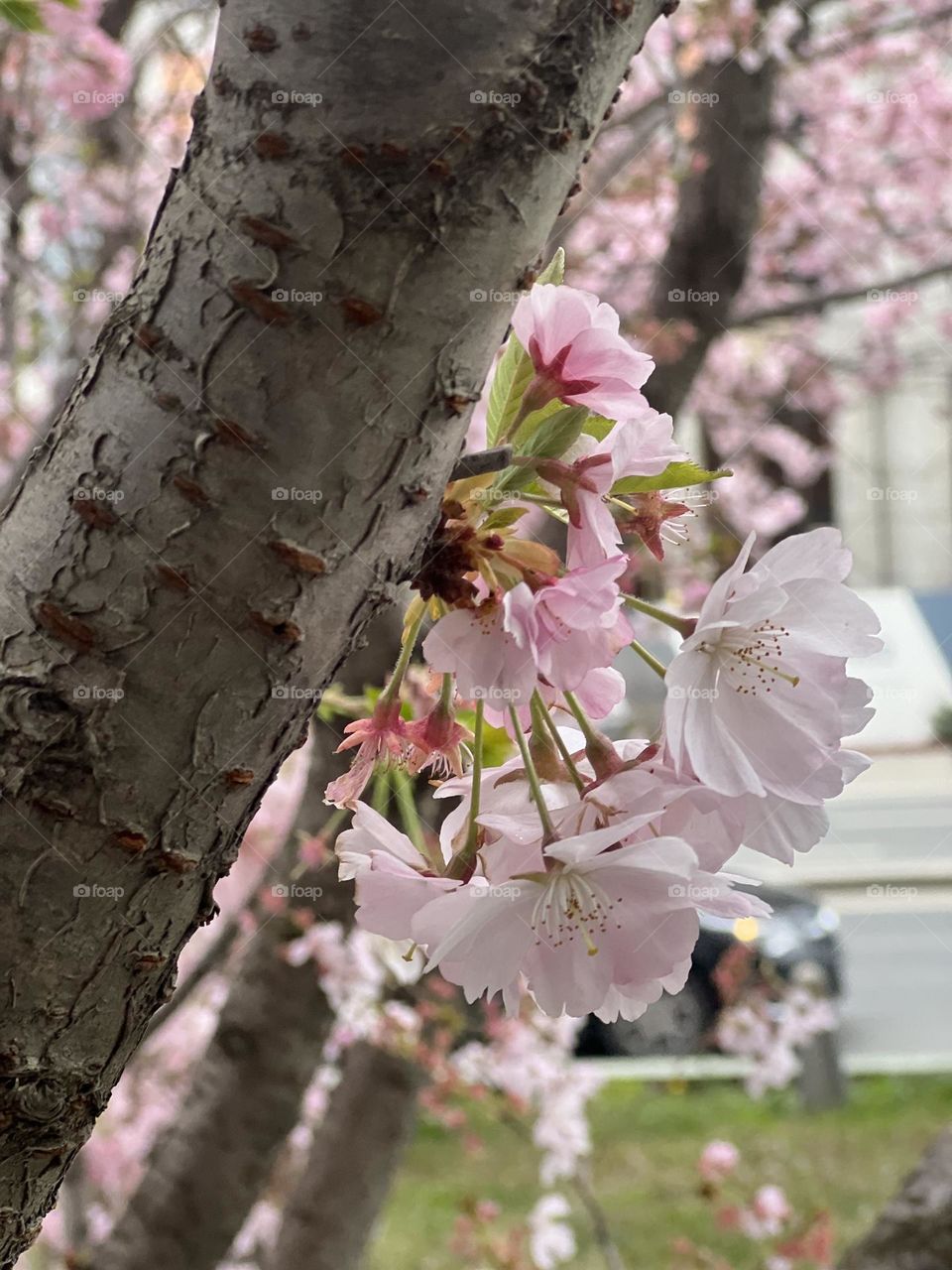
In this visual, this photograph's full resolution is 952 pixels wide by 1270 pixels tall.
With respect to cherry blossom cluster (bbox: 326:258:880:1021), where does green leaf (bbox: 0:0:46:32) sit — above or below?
above

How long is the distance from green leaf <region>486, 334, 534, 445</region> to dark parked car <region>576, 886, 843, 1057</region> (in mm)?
4837

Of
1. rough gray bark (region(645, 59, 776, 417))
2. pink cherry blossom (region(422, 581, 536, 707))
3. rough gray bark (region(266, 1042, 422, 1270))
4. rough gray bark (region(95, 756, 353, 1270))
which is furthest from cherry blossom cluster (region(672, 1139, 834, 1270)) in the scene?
pink cherry blossom (region(422, 581, 536, 707))

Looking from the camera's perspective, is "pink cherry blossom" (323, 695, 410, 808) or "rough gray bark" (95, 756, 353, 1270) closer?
"pink cherry blossom" (323, 695, 410, 808)

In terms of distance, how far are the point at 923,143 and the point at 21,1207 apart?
6095 mm

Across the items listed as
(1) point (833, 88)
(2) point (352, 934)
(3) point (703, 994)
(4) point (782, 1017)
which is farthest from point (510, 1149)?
(1) point (833, 88)

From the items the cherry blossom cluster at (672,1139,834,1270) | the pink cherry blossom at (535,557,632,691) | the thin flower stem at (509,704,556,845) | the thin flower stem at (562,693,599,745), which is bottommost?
the cherry blossom cluster at (672,1139,834,1270)

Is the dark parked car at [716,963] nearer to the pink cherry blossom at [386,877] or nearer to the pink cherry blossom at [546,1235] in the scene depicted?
the pink cherry blossom at [546,1235]

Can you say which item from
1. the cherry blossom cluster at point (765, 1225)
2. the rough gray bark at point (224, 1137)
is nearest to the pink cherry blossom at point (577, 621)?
the rough gray bark at point (224, 1137)

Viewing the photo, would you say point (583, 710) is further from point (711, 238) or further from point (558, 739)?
point (711, 238)

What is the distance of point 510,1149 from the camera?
534 cm

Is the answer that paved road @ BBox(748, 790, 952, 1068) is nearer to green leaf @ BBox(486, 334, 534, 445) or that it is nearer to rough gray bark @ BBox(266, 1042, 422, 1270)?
rough gray bark @ BBox(266, 1042, 422, 1270)

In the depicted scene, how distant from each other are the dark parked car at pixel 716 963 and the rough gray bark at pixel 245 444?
192 inches

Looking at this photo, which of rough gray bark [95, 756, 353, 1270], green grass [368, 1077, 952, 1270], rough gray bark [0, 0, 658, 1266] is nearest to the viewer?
rough gray bark [0, 0, 658, 1266]

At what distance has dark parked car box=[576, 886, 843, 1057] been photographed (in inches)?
211
